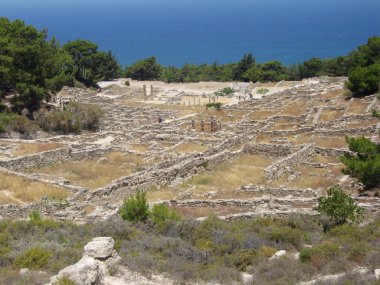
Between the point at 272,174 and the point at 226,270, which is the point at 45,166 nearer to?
the point at 272,174

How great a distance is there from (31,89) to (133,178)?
2149 cm

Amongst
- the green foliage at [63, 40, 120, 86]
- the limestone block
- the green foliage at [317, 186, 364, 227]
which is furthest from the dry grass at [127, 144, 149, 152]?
the green foliage at [63, 40, 120, 86]

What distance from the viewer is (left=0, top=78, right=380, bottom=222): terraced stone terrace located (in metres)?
20.6

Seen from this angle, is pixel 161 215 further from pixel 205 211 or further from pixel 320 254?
pixel 320 254

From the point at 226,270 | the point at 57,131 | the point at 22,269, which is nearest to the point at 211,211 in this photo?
the point at 226,270

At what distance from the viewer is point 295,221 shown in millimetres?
15680

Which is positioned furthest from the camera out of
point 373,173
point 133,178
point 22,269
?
point 133,178

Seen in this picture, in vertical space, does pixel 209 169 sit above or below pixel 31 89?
below

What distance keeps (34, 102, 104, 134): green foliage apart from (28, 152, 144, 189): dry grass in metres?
12.4

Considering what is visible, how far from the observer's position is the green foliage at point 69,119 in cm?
4166

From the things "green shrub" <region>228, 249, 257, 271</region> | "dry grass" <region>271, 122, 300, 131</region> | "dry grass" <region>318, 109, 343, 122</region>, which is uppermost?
"dry grass" <region>318, 109, 343, 122</region>

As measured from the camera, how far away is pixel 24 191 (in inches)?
890

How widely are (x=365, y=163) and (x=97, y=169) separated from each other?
14.2 meters

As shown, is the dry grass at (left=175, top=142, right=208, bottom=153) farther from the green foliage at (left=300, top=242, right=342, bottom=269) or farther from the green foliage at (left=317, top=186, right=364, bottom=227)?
the green foliage at (left=300, top=242, right=342, bottom=269)
